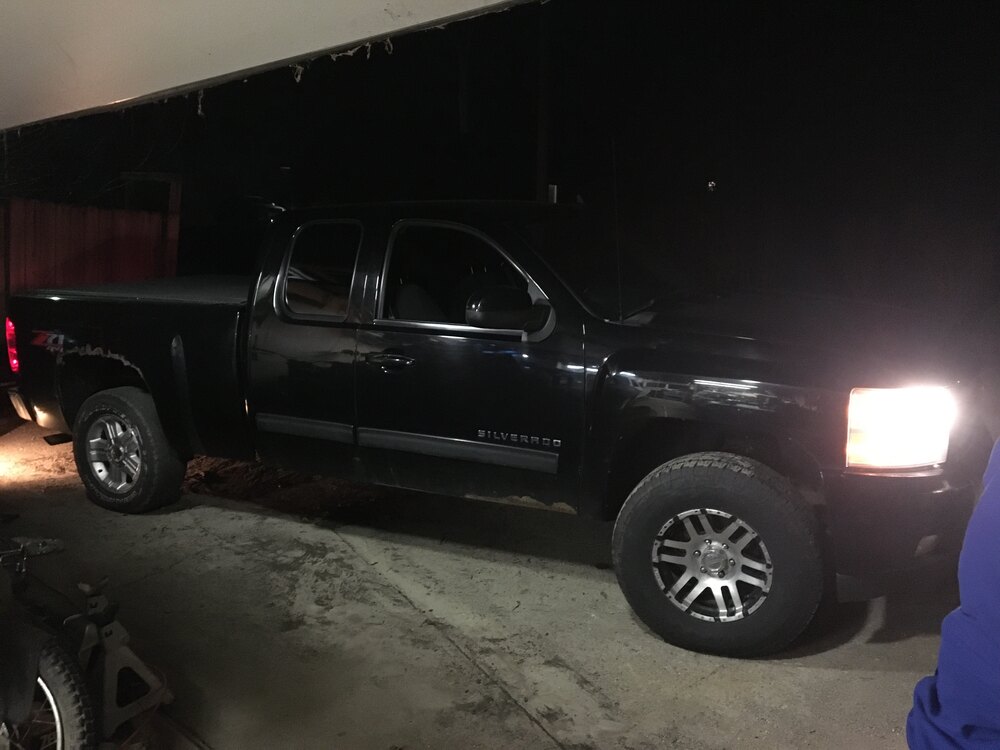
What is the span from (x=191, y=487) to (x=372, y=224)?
8.63 ft

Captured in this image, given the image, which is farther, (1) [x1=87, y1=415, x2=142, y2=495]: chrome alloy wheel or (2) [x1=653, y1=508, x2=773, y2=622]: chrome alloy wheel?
(1) [x1=87, y1=415, x2=142, y2=495]: chrome alloy wheel

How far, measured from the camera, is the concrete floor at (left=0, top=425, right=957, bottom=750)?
2.92 meters

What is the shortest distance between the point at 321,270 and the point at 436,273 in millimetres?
627

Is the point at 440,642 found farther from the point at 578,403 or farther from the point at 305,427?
the point at 305,427

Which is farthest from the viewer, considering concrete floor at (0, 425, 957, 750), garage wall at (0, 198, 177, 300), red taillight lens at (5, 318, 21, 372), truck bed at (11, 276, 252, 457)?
garage wall at (0, 198, 177, 300)

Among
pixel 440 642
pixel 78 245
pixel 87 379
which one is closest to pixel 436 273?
pixel 440 642

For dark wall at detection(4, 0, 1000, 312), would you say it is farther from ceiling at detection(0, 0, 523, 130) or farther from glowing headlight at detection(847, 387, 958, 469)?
glowing headlight at detection(847, 387, 958, 469)

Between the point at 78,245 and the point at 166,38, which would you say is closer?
the point at 166,38

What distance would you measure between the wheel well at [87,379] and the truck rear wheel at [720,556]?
130 inches

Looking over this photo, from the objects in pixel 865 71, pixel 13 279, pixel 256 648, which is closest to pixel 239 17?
pixel 256 648

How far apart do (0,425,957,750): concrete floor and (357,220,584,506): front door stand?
597mm

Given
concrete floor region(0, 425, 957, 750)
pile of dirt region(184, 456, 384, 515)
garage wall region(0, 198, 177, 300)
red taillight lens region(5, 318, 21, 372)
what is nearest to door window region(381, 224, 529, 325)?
concrete floor region(0, 425, 957, 750)

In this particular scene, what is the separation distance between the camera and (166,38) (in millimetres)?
3225

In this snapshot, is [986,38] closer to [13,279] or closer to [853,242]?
[853,242]
